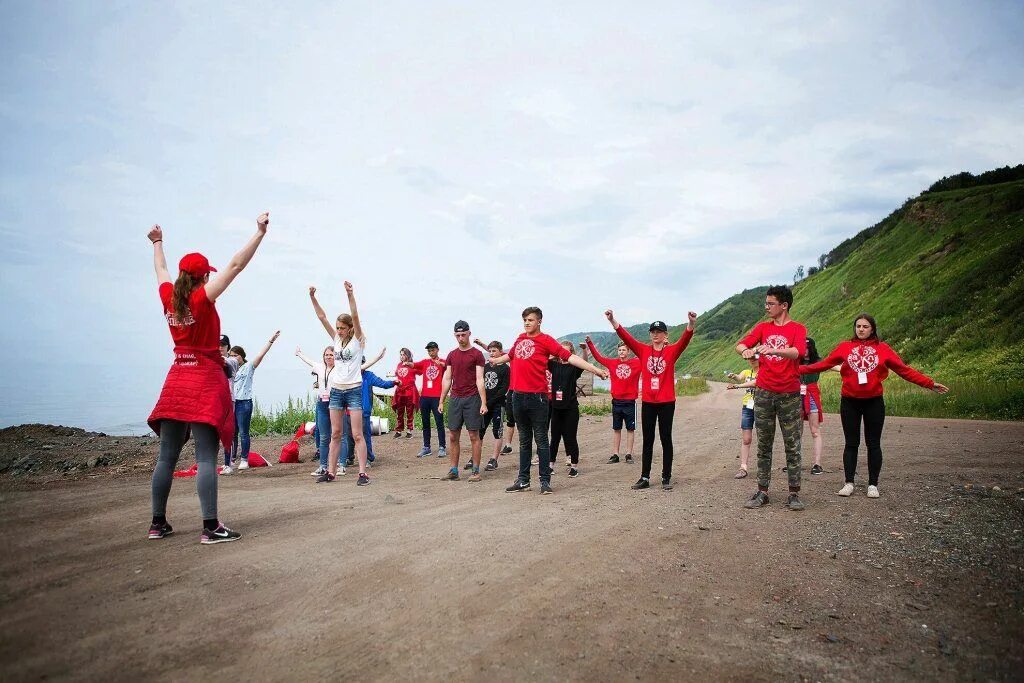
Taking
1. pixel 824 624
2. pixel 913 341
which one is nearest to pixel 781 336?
pixel 824 624

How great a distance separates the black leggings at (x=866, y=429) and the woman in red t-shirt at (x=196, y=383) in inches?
275

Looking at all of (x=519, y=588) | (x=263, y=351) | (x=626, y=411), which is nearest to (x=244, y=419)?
(x=263, y=351)

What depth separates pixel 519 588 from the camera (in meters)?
4.21

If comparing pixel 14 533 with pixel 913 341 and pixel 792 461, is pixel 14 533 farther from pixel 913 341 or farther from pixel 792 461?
pixel 913 341

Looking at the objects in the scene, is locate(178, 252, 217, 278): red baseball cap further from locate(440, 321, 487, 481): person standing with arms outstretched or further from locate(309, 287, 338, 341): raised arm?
locate(440, 321, 487, 481): person standing with arms outstretched

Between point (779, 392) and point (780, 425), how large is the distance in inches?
16.0

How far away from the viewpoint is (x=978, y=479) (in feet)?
26.5

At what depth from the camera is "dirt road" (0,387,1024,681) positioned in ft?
10.6

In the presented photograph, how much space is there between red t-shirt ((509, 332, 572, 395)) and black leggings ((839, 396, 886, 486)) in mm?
3708

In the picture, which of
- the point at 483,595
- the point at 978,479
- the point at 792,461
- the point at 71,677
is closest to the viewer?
the point at 71,677

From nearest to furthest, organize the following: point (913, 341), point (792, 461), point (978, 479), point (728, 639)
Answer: point (728, 639) → point (792, 461) → point (978, 479) → point (913, 341)

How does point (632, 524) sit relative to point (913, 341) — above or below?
below

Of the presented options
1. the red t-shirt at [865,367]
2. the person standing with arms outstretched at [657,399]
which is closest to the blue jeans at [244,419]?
the person standing with arms outstretched at [657,399]

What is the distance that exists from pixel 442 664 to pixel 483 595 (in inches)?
37.2
